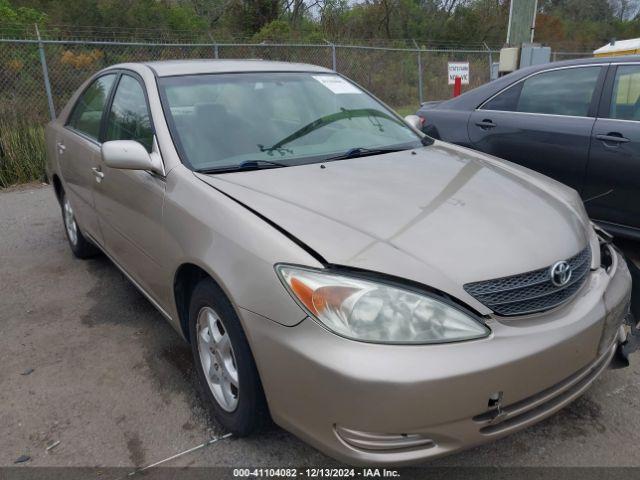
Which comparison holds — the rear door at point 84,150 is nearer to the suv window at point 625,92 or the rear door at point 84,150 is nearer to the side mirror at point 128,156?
the side mirror at point 128,156

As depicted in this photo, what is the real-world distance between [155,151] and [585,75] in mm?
3368

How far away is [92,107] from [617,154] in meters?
3.73

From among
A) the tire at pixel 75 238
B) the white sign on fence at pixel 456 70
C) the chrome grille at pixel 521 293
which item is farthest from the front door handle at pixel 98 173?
the white sign on fence at pixel 456 70

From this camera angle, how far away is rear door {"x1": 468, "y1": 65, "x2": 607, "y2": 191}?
4.18 metres

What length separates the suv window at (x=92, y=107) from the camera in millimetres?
3701

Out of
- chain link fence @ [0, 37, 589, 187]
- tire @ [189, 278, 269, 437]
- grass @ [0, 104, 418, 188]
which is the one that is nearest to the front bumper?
tire @ [189, 278, 269, 437]

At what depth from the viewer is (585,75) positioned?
4.29 metres

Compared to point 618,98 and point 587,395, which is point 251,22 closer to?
point 618,98

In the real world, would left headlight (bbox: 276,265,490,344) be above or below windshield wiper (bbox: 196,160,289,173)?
below

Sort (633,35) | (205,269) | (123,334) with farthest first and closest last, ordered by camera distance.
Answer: (633,35) → (123,334) → (205,269)

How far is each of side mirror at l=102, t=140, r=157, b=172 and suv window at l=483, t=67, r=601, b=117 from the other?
127 inches

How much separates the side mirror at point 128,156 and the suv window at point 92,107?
1.13 m

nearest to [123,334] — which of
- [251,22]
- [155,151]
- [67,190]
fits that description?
[155,151]

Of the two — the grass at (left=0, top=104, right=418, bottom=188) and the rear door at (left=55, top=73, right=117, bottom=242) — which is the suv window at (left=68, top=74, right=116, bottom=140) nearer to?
the rear door at (left=55, top=73, right=117, bottom=242)
